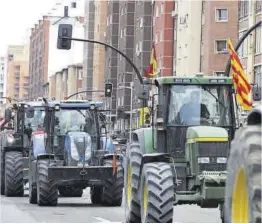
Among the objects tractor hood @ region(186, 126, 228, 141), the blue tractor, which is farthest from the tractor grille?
the blue tractor

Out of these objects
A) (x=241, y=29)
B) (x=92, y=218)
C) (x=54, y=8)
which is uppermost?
(x=54, y=8)

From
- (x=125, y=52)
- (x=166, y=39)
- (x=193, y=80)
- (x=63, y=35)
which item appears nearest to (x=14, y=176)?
(x=63, y=35)

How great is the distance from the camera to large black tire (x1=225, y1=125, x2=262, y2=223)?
7.66m

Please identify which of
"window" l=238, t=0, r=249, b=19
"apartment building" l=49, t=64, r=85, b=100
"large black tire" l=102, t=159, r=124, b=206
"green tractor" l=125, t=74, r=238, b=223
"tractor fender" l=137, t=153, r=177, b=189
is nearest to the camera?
"green tractor" l=125, t=74, r=238, b=223

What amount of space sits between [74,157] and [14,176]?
3640mm

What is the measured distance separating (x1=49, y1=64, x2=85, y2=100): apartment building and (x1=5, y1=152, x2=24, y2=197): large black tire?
364 feet

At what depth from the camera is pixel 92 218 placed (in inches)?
733

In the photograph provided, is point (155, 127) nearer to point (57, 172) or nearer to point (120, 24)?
point (57, 172)

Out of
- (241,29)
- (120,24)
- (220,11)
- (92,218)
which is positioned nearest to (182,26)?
(220,11)

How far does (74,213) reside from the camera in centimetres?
2000

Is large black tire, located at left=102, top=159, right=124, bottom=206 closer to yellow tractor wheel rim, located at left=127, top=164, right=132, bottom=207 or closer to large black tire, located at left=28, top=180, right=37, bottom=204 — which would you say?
large black tire, located at left=28, top=180, right=37, bottom=204

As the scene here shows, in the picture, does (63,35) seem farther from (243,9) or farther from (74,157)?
(243,9)

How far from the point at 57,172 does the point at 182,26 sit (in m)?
58.2

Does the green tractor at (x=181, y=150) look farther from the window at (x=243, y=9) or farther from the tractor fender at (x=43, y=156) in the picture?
the window at (x=243, y=9)
